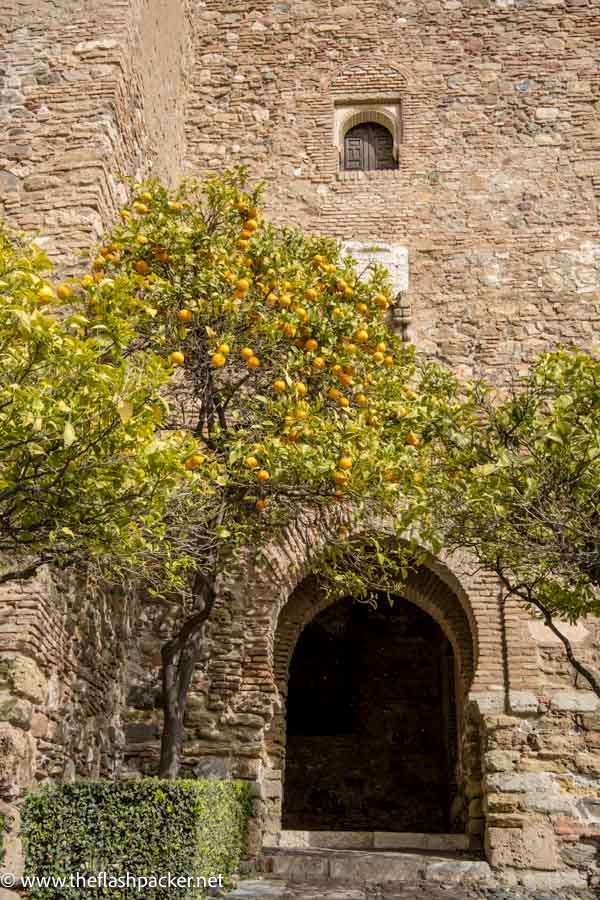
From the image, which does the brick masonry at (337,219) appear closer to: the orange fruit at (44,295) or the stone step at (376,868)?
the stone step at (376,868)

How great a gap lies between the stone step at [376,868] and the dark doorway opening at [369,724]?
5.29 meters

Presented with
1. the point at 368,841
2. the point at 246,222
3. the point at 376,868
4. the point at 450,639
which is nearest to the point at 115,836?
the point at 376,868

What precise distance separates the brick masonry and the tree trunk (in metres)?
0.66

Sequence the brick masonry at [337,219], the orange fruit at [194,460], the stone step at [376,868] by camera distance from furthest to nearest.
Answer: the brick masonry at [337,219]
the stone step at [376,868]
the orange fruit at [194,460]

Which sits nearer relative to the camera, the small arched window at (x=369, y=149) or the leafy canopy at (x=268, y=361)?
the leafy canopy at (x=268, y=361)

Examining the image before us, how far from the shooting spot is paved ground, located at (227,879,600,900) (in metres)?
5.28

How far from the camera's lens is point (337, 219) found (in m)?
8.86

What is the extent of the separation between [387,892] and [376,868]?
2.16 feet

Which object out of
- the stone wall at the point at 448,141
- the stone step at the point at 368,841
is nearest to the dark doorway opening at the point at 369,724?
the stone step at the point at 368,841

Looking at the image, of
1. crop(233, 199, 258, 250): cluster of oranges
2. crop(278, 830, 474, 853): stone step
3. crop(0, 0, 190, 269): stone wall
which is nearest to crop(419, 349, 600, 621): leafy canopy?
crop(233, 199, 258, 250): cluster of oranges

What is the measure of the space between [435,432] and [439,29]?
5987mm

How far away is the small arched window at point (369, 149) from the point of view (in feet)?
30.7

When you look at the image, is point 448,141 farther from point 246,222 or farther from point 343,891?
point 343,891

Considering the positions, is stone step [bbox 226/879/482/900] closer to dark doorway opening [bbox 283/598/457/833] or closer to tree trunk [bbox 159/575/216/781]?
tree trunk [bbox 159/575/216/781]
